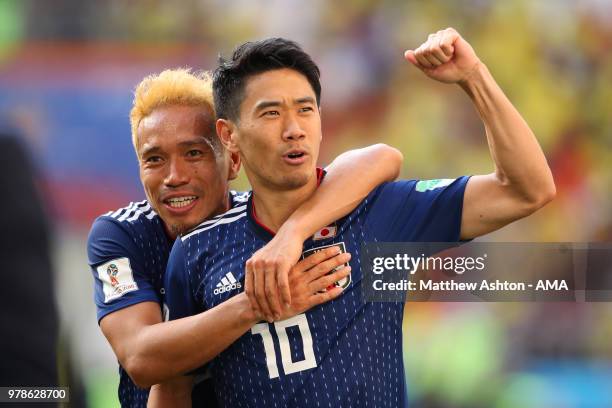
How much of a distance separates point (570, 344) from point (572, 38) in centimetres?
141

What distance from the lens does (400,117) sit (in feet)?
12.9

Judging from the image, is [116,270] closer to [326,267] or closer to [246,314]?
[246,314]

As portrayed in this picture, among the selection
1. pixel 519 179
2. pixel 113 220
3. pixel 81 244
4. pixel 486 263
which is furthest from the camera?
pixel 81 244

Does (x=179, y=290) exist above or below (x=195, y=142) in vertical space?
below

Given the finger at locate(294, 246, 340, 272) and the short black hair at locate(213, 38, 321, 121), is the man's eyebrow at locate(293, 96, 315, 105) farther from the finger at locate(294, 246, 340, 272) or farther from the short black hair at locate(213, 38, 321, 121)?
the finger at locate(294, 246, 340, 272)

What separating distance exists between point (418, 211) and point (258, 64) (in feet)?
1.85

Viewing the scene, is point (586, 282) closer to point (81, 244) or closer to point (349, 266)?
point (349, 266)

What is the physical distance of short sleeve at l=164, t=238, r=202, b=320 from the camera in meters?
2.17

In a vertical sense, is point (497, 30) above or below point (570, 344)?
above

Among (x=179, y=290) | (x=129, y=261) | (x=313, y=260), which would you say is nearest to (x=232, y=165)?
(x=129, y=261)

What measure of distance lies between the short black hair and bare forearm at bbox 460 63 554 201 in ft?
1.56

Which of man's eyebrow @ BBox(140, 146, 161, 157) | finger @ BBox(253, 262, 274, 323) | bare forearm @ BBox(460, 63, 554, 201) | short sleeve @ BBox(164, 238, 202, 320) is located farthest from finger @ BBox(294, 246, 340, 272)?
man's eyebrow @ BBox(140, 146, 161, 157)

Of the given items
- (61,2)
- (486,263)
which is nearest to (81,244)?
(61,2)

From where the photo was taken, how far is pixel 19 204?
12.2 ft
